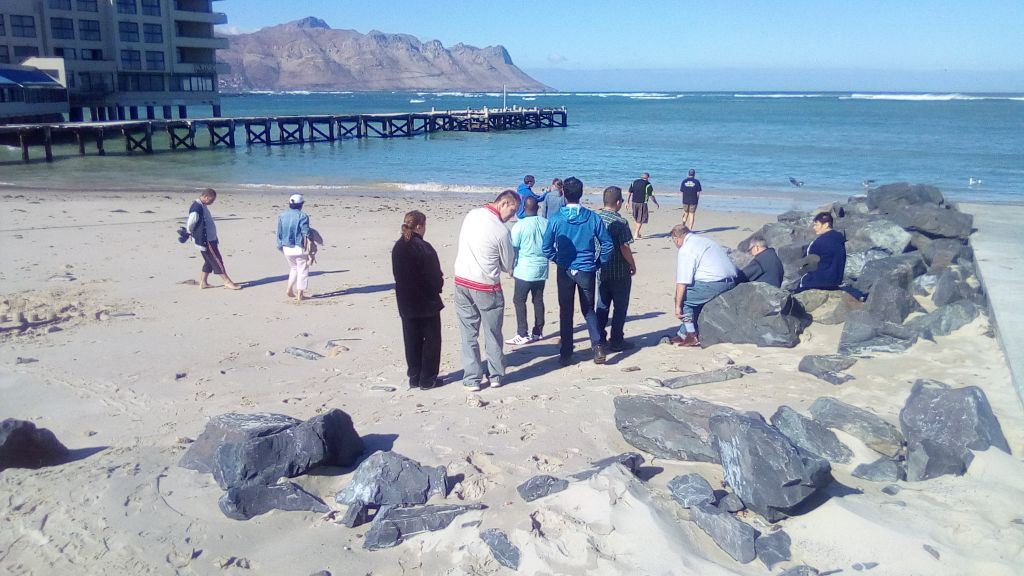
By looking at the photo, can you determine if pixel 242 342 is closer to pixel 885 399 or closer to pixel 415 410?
pixel 415 410

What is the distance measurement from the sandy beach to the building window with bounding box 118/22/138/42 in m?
52.0

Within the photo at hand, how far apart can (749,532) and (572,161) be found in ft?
117

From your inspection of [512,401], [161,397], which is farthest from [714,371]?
[161,397]

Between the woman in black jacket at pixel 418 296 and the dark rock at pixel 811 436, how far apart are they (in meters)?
2.68

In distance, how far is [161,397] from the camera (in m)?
6.24

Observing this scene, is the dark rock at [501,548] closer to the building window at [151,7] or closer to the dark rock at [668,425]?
the dark rock at [668,425]

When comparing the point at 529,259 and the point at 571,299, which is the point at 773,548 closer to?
the point at 571,299

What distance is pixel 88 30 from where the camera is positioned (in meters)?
55.3

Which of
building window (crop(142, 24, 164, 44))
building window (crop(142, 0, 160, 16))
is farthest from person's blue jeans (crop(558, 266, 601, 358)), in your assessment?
building window (crop(142, 0, 160, 16))

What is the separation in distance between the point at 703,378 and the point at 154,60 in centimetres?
Answer: 6067

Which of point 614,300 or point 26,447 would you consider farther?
point 614,300

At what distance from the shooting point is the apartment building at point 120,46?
53.3 meters

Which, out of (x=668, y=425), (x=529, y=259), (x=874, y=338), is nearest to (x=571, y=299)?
(x=529, y=259)

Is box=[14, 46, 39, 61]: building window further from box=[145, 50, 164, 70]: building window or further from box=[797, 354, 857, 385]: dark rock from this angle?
box=[797, 354, 857, 385]: dark rock
